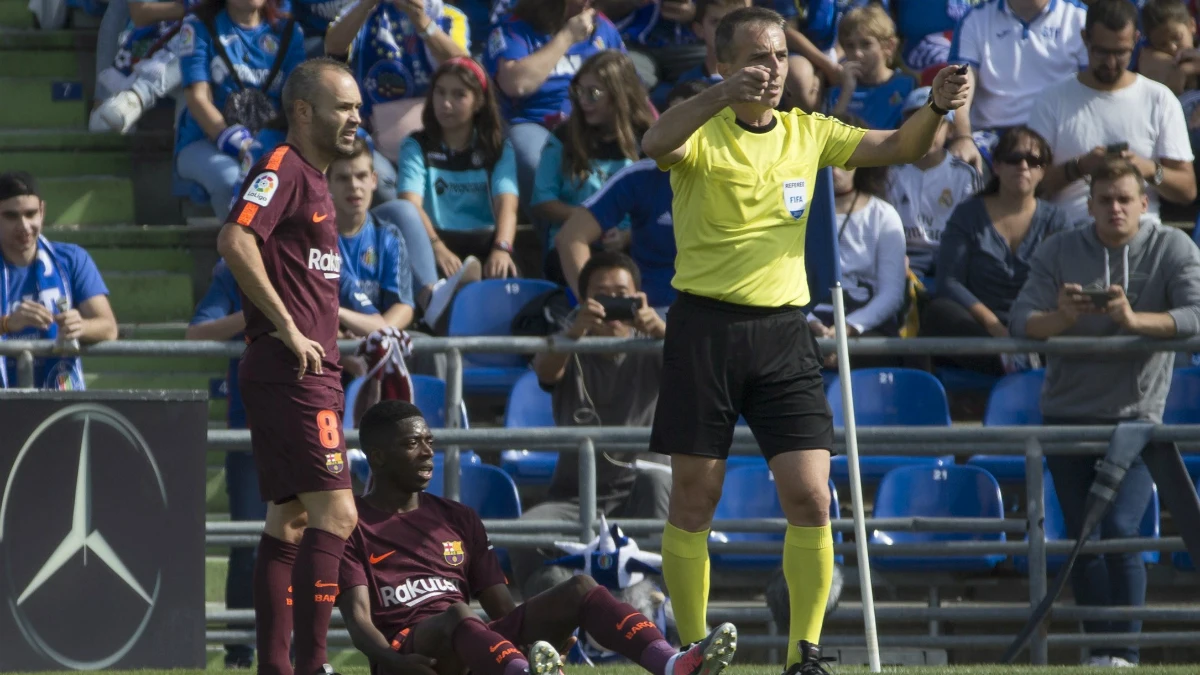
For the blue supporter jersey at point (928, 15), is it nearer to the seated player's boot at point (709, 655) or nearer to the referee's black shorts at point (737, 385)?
the referee's black shorts at point (737, 385)

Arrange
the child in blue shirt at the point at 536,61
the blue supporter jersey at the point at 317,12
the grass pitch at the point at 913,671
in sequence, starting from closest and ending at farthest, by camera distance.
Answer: the grass pitch at the point at 913,671 → the child in blue shirt at the point at 536,61 → the blue supporter jersey at the point at 317,12

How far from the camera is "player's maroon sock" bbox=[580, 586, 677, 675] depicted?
4832 millimetres

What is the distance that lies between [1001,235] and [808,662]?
3978 mm

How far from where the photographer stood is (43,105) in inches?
431

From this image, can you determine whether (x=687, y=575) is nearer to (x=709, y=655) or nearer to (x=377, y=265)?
(x=709, y=655)

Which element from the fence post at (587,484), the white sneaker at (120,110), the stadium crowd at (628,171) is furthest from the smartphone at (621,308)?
the white sneaker at (120,110)

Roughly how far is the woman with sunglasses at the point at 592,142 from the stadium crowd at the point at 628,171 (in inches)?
0.5

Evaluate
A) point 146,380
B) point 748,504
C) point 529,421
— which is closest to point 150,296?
point 146,380

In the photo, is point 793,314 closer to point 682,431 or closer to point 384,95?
point 682,431

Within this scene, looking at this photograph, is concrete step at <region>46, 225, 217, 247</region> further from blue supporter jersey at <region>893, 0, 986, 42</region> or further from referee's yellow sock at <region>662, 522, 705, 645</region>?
referee's yellow sock at <region>662, 522, 705, 645</region>

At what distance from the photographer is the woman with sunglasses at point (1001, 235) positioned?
8391 mm

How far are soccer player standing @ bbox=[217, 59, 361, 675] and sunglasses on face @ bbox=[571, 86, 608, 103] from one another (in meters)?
3.34

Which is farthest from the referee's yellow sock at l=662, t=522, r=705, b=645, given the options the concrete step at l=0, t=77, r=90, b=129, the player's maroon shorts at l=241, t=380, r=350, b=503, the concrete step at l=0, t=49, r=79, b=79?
the concrete step at l=0, t=49, r=79, b=79

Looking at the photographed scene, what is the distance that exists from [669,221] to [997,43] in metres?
2.99
